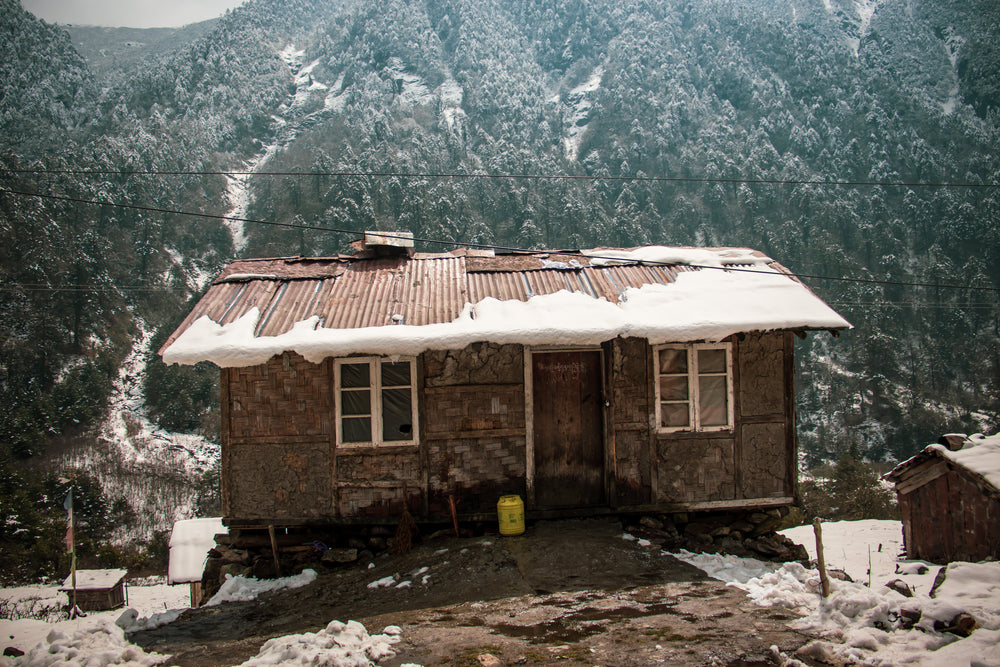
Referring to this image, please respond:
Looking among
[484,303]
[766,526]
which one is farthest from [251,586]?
[766,526]

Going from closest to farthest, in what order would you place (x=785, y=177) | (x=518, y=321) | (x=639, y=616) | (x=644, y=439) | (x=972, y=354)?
1. (x=639, y=616)
2. (x=518, y=321)
3. (x=644, y=439)
4. (x=972, y=354)
5. (x=785, y=177)

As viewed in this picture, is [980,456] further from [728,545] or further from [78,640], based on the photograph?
[78,640]

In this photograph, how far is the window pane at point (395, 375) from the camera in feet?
29.0

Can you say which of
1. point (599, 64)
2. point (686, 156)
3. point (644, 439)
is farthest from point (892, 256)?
point (644, 439)

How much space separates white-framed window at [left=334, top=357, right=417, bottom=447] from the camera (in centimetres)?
874

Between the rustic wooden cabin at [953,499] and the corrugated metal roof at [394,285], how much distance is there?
5848 mm

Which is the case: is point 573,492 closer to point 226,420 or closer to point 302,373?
point 302,373

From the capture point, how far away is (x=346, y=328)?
8.43 meters

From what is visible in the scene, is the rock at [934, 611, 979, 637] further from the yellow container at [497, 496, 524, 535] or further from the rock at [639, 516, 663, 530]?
the yellow container at [497, 496, 524, 535]

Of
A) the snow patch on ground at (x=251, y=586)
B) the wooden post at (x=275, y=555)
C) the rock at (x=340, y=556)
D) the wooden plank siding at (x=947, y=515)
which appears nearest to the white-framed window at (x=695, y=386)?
the rock at (x=340, y=556)

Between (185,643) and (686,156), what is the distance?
98244 millimetres

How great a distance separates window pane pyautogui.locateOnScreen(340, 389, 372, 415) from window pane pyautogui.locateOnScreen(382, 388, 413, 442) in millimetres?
229

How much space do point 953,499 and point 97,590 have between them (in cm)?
2817

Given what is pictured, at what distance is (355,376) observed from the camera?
8.82m
